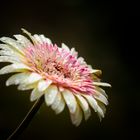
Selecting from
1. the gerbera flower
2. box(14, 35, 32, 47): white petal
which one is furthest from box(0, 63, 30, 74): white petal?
box(14, 35, 32, 47): white petal

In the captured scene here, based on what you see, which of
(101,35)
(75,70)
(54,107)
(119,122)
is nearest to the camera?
(54,107)

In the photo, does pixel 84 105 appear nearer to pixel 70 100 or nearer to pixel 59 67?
pixel 70 100

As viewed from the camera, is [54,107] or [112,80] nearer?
[54,107]

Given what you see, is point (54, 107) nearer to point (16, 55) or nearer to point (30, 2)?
point (16, 55)

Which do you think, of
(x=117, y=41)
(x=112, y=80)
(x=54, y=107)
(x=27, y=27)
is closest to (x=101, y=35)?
(x=117, y=41)

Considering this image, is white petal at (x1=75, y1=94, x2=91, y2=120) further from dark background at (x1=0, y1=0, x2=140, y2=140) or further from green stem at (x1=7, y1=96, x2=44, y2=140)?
dark background at (x1=0, y1=0, x2=140, y2=140)

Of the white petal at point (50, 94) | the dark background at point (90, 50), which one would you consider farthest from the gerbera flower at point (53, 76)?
the dark background at point (90, 50)

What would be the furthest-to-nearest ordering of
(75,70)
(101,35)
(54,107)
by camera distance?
1. (101,35)
2. (75,70)
3. (54,107)

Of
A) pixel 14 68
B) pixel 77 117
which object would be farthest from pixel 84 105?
pixel 14 68
